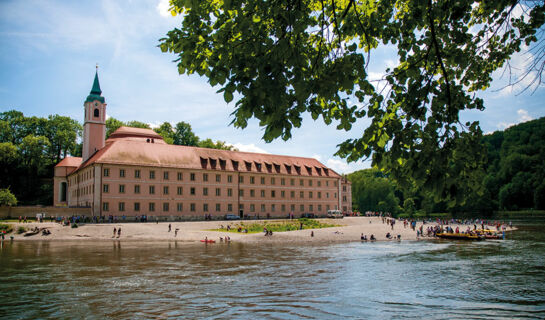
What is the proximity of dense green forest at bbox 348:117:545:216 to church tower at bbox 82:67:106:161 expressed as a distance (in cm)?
6319

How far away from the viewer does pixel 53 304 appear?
15.9m

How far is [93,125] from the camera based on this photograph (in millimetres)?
67125

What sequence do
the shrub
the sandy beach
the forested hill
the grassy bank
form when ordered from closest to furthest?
the sandy beach
the shrub
the grassy bank
the forested hill

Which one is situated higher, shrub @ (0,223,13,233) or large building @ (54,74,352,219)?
large building @ (54,74,352,219)

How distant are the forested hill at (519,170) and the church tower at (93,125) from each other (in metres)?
85.9

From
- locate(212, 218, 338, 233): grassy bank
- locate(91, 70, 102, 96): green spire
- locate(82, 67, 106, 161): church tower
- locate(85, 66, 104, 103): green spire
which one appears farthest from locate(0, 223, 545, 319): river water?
locate(91, 70, 102, 96): green spire

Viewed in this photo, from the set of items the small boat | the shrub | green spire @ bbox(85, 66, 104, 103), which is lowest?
the small boat

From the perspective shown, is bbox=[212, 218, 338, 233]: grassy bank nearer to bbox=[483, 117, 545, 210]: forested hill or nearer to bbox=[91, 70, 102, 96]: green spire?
bbox=[91, 70, 102, 96]: green spire

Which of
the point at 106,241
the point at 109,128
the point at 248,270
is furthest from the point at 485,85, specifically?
the point at 109,128

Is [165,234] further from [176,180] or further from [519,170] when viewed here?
[519,170]

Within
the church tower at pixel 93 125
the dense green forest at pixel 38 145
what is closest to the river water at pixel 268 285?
the church tower at pixel 93 125

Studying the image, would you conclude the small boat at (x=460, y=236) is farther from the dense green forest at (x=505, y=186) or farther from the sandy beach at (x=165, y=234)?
the dense green forest at (x=505, y=186)

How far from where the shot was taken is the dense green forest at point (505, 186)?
97969 millimetres

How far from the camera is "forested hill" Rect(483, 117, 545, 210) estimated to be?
3927 inches
